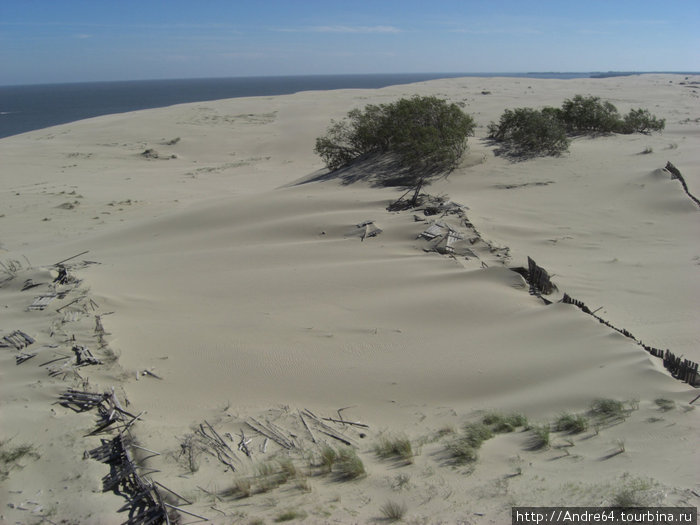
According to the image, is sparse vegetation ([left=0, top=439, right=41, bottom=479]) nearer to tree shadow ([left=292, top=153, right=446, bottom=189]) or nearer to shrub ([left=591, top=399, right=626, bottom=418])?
shrub ([left=591, top=399, right=626, bottom=418])

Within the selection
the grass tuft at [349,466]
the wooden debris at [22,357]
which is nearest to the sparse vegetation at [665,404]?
the grass tuft at [349,466]

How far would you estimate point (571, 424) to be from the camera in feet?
14.9

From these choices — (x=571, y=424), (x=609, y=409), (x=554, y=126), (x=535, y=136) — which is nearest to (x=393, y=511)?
(x=571, y=424)

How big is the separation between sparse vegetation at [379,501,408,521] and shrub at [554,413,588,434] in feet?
6.21

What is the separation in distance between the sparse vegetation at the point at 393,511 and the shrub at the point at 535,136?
14.8m

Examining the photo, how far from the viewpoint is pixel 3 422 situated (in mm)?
4488

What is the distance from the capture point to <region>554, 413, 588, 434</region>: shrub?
14.6 ft

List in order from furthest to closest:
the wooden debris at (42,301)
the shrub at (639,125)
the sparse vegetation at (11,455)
Answer: the shrub at (639,125) → the wooden debris at (42,301) → the sparse vegetation at (11,455)

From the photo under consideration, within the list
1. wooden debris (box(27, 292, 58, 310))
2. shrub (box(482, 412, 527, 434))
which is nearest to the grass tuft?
shrub (box(482, 412, 527, 434))

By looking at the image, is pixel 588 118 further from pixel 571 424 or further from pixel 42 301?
pixel 42 301

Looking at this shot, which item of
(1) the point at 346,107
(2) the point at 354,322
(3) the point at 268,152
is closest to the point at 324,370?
(2) the point at 354,322

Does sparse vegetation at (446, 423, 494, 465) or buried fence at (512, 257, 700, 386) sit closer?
sparse vegetation at (446, 423, 494, 465)

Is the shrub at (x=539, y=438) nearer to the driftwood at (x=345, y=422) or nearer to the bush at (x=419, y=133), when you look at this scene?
the driftwood at (x=345, y=422)

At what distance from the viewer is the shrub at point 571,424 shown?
14.6ft
